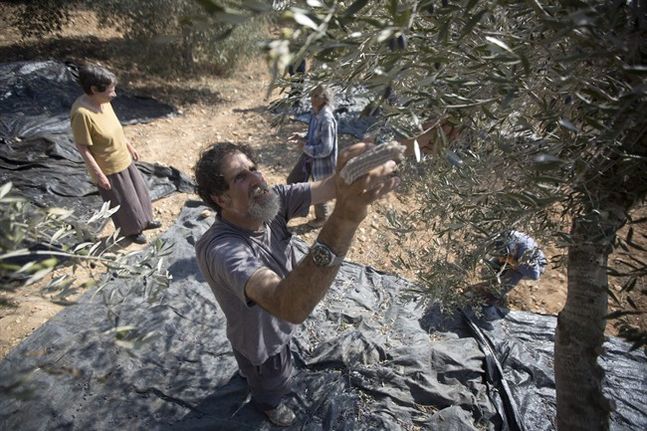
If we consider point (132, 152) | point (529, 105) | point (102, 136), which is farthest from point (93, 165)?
point (529, 105)

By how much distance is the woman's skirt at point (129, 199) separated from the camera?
4270 millimetres

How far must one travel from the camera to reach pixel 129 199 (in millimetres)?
4387

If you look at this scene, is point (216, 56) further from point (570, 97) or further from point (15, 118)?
point (570, 97)

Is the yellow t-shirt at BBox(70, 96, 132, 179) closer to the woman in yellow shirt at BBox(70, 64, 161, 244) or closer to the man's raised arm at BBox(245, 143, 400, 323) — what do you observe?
the woman in yellow shirt at BBox(70, 64, 161, 244)

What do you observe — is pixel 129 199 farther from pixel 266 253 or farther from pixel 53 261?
pixel 53 261

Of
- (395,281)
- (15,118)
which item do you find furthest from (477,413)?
(15,118)

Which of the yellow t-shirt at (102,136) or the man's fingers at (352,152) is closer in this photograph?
the man's fingers at (352,152)

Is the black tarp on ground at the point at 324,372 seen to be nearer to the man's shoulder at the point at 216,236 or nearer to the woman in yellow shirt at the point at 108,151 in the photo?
the man's shoulder at the point at 216,236

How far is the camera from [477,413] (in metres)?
2.77

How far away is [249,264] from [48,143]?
5.32 m

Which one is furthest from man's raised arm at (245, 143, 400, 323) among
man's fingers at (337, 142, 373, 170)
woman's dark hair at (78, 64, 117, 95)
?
woman's dark hair at (78, 64, 117, 95)

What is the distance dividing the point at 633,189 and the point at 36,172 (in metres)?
6.17

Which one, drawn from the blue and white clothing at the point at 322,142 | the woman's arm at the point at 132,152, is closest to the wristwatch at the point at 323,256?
the blue and white clothing at the point at 322,142

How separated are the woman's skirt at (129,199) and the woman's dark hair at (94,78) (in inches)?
37.6
